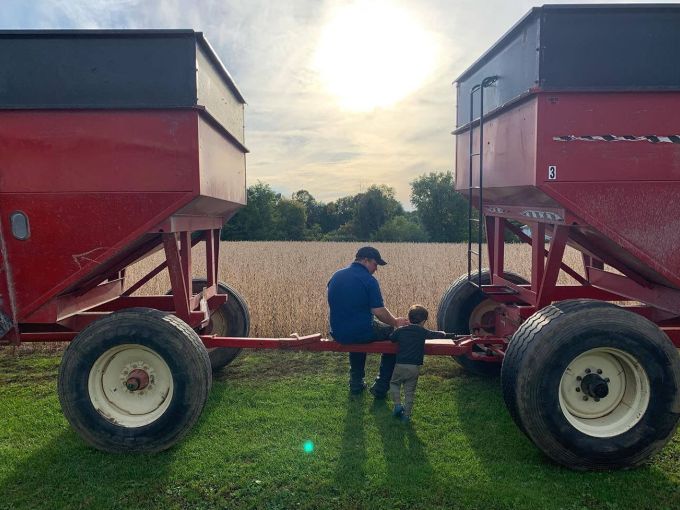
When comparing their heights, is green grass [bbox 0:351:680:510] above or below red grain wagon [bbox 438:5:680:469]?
below

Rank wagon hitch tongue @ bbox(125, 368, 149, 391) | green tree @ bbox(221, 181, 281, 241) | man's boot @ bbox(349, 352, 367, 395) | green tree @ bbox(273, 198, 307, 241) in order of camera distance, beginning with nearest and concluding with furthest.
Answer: wagon hitch tongue @ bbox(125, 368, 149, 391) < man's boot @ bbox(349, 352, 367, 395) < green tree @ bbox(221, 181, 281, 241) < green tree @ bbox(273, 198, 307, 241)

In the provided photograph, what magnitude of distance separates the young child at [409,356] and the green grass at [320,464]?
199mm

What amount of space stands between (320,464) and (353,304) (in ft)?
4.90

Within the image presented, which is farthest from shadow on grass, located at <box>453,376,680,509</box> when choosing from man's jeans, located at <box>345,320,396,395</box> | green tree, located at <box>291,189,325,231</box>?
green tree, located at <box>291,189,325,231</box>

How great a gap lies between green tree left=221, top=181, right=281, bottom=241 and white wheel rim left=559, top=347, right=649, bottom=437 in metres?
45.2

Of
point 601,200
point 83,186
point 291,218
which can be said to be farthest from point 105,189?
point 291,218

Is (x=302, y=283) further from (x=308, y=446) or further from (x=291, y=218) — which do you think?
(x=291, y=218)

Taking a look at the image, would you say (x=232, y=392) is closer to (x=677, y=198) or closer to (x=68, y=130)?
(x=68, y=130)

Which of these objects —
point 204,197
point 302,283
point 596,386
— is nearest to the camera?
point 596,386

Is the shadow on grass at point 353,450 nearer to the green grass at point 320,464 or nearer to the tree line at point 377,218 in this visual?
the green grass at point 320,464

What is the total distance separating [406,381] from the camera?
5059 millimetres

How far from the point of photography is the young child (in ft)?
16.4

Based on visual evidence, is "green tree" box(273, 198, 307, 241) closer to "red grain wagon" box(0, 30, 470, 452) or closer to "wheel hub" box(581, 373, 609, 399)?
"red grain wagon" box(0, 30, 470, 452)

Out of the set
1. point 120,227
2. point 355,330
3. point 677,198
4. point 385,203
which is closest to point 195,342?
point 120,227
